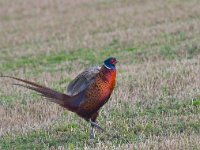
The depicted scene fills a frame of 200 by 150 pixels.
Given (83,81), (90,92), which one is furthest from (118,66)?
(90,92)

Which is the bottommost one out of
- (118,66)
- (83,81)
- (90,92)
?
(118,66)

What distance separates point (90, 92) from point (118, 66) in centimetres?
644

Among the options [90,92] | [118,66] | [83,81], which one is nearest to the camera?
[90,92]

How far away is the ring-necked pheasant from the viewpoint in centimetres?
757

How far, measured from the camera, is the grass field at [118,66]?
8.14 m

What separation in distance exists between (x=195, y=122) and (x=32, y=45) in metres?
11.2

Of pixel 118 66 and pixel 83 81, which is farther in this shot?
pixel 118 66

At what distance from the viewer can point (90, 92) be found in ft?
25.2

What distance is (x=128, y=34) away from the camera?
1845 cm

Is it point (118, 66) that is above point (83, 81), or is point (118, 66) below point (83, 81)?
below

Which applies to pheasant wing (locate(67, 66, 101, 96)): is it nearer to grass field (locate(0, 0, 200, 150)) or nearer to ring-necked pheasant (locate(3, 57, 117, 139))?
ring-necked pheasant (locate(3, 57, 117, 139))

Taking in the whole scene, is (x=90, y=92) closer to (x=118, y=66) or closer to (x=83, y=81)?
(x=83, y=81)

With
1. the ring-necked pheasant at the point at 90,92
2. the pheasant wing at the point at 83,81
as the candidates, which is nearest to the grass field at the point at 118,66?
the ring-necked pheasant at the point at 90,92

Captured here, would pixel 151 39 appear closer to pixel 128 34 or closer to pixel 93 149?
pixel 128 34
